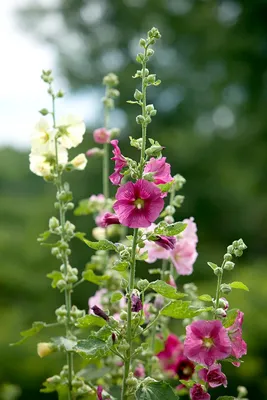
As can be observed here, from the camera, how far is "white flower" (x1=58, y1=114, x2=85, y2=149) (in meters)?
0.95

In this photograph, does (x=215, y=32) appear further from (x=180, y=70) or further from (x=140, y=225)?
(x=140, y=225)

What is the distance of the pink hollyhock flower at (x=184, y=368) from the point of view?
993 mm

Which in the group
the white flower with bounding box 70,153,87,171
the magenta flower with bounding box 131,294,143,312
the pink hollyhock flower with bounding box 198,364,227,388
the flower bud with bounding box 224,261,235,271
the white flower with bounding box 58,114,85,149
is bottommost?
the pink hollyhock flower with bounding box 198,364,227,388

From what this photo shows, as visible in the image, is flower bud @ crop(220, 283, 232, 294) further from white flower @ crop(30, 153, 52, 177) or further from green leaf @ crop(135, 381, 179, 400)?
white flower @ crop(30, 153, 52, 177)

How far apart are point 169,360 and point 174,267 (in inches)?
6.2

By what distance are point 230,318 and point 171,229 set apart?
0.13 meters

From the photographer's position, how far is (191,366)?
3.26 ft

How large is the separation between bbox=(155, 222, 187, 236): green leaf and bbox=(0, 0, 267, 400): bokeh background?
128 inches

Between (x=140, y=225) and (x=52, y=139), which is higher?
(x=52, y=139)

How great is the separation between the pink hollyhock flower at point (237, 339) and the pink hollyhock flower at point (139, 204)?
6.4 inches

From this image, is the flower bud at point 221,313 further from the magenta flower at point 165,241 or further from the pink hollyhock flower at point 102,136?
the pink hollyhock flower at point 102,136

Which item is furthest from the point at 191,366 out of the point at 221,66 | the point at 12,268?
the point at 221,66

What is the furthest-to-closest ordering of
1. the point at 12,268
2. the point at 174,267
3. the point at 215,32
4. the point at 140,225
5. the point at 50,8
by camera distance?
the point at 50,8 → the point at 215,32 → the point at 12,268 → the point at 174,267 → the point at 140,225

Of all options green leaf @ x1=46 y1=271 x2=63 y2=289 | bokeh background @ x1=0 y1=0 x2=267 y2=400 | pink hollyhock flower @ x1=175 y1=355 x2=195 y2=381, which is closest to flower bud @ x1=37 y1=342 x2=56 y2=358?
green leaf @ x1=46 y1=271 x2=63 y2=289
